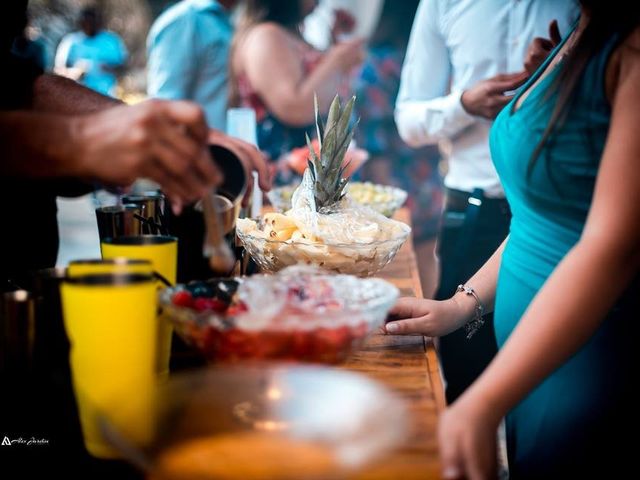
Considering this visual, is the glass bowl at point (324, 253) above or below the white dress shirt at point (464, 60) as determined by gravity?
below

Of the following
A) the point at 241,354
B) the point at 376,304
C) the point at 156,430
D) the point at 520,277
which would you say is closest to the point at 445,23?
the point at 520,277

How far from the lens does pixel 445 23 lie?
2.57 m

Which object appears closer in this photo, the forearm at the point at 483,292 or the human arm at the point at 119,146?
the human arm at the point at 119,146

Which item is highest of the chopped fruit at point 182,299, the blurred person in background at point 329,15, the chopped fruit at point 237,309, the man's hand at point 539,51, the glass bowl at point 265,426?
the blurred person in background at point 329,15

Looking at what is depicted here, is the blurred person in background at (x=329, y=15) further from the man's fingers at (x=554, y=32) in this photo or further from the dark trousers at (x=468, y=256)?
the man's fingers at (x=554, y=32)

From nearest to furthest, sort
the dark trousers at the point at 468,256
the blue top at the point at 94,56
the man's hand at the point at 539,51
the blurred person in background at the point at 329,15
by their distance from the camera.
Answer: the man's hand at the point at 539,51 → the dark trousers at the point at 468,256 → the blurred person in background at the point at 329,15 → the blue top at the point at 94,56

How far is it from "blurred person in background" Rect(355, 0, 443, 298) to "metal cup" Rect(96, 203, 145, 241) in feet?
8.19

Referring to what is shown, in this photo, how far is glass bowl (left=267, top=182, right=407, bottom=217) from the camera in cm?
240

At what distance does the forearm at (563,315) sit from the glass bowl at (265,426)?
0.24 metres

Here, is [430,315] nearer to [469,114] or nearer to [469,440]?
[469,440]

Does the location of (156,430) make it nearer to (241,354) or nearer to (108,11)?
(241,354)

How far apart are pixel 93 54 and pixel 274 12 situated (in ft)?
15.1

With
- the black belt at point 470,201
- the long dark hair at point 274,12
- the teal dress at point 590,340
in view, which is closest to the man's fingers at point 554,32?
the teal dress at point 590,340

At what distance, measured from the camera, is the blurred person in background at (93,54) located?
6.86m
